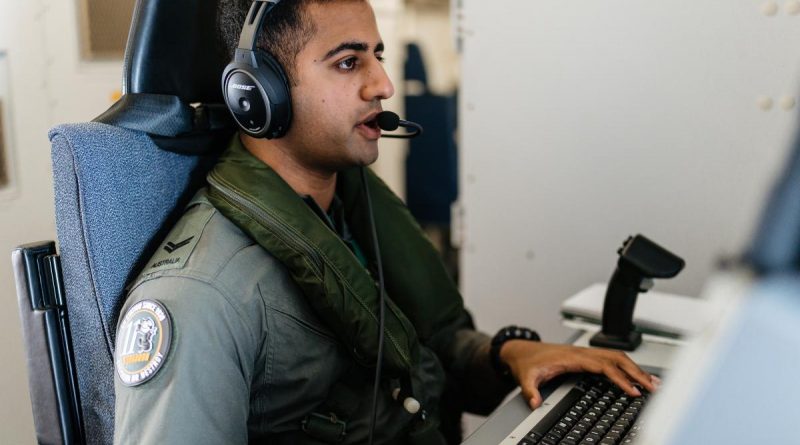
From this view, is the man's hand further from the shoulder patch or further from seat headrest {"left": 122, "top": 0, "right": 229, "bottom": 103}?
seat headrest {"left": 122, "top": 0, "right": 229, "bottom": 103}

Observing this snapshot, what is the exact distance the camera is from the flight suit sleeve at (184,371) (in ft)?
2.53

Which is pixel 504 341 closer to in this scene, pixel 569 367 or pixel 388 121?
pixel 569 367

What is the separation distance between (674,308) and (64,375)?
0.95 m

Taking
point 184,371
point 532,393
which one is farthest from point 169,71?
point 532,393

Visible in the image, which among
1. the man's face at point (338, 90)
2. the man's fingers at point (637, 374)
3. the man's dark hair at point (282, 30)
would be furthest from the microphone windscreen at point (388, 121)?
the man's fingers at point (637, 374)

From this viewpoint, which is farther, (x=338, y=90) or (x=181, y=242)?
(x=338, y=90)

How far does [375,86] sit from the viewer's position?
1.07m

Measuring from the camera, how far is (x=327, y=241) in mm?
963

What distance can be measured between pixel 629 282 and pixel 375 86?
49 cm

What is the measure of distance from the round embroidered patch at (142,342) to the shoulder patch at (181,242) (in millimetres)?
65

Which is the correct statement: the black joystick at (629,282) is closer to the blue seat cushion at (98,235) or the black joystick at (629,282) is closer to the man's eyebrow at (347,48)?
the man's eyebrow at (347,48)

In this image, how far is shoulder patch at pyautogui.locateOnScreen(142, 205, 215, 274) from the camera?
2.83 feet

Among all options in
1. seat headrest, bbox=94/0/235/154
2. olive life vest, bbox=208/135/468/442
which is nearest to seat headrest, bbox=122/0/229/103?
seat headrest, bbox=94/0/235/154

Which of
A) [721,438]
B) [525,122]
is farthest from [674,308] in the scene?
[721,438]
